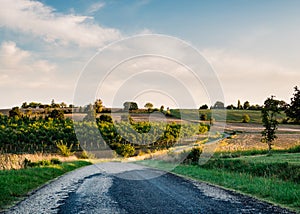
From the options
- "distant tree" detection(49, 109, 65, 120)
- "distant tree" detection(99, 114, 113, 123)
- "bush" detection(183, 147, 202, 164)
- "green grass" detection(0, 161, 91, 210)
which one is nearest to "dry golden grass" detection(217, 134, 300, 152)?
"bush" detection(183, 147, 202, 164)

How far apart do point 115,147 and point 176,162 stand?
3191cm

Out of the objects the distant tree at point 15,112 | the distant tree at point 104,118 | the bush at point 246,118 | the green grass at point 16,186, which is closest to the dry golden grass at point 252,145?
the green grass at point 16,186

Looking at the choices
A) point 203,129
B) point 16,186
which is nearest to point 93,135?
point 203,129

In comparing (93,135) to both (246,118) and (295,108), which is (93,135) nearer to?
(246,118)

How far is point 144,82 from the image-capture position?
2597 cm

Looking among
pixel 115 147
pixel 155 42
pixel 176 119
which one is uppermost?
pixel 155 42

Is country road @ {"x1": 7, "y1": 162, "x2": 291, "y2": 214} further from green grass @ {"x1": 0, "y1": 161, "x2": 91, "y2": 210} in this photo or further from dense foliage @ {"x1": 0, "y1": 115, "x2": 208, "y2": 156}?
dense foliage @ {"x1": 0, "y1": 115, "x2": 208, "y2": 156}

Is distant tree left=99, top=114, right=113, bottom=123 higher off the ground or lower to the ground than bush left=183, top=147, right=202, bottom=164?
higher

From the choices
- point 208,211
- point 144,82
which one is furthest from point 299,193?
point 144,82

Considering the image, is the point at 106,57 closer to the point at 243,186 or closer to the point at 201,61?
the point at 201,61

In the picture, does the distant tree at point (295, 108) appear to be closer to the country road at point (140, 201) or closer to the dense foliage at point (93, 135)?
the country road at point (140, 201)

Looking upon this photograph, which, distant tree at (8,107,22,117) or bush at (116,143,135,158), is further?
distant tree at (8,107,22,117)

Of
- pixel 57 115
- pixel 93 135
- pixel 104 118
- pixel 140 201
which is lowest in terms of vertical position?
pixel 93 135

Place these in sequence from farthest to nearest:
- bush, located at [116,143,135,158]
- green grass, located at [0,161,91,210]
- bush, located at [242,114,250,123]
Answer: bush, located at [242,114,250,123] → bush, located at [116,143,135,158] → green grass, located at [0,161,91,210]
